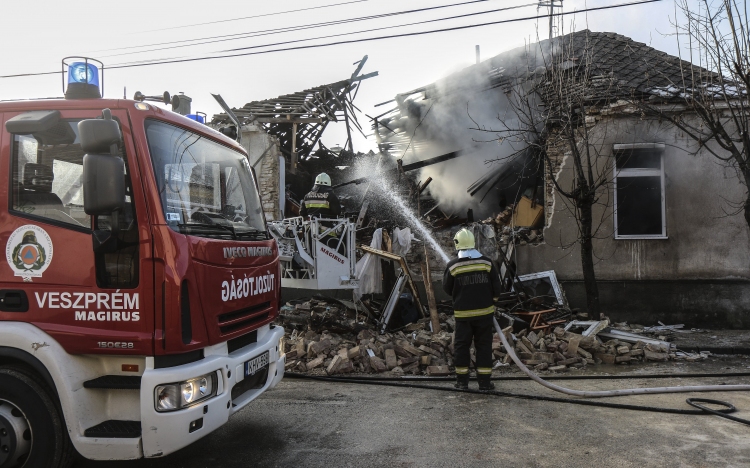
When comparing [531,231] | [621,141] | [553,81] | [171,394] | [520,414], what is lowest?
[520,414]

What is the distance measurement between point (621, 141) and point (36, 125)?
972 centimetres

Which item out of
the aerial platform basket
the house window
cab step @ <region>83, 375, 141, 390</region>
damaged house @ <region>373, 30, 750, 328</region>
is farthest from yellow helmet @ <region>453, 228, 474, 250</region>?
the house window

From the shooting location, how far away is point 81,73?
3863 millimetres

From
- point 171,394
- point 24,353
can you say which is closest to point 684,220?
point 171,394

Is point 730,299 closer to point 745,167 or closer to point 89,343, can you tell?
point 745,167

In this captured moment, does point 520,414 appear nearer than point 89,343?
No

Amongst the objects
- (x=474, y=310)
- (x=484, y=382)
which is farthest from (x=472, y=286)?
(x=484, y=382)

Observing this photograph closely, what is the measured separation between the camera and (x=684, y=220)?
9.95m

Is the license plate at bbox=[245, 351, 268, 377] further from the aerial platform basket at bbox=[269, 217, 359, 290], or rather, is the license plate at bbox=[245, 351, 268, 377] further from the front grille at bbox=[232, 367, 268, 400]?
the aerial platform basket at bbox=[269, 217, 359, 290]

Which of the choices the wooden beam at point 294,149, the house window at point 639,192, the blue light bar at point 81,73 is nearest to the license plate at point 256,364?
the blue light bar at point 81,73

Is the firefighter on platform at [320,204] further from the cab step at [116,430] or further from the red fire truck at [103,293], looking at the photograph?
the cab step at [116,430]

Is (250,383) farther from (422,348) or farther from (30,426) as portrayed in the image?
(422,348)

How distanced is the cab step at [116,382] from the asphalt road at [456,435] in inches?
42.2

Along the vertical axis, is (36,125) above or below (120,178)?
above
